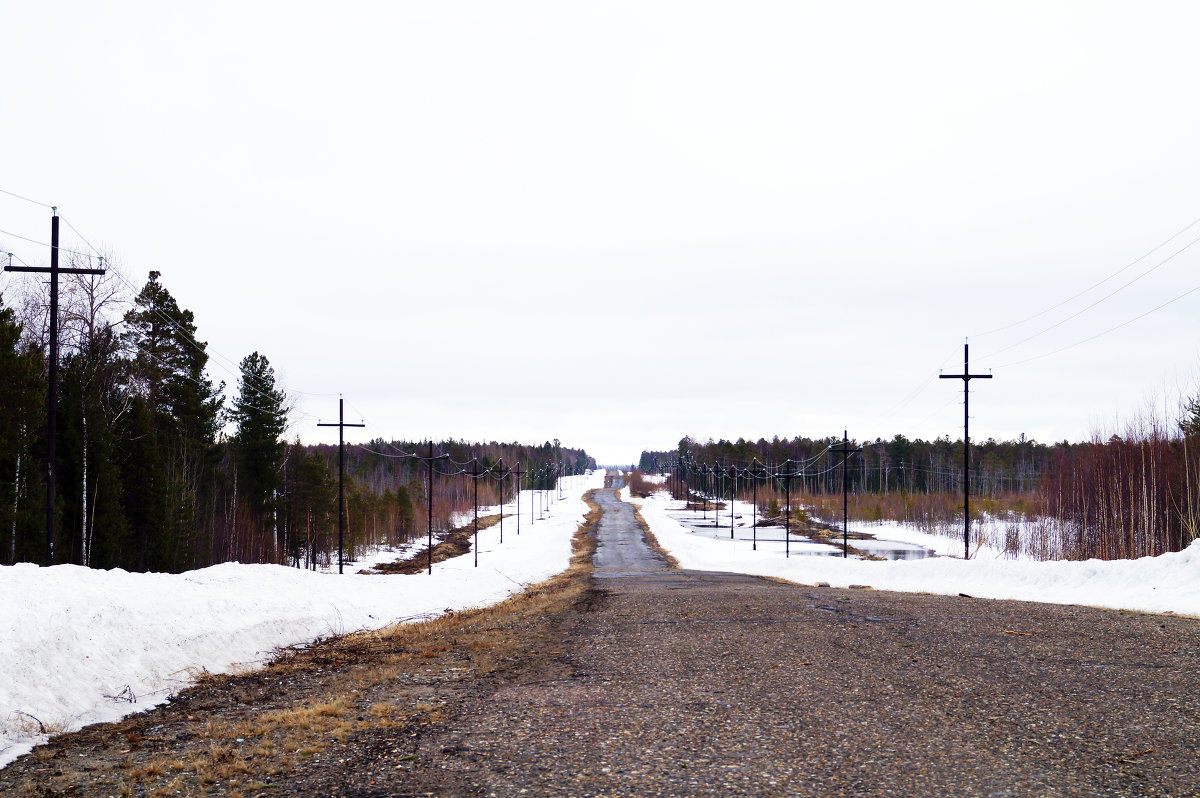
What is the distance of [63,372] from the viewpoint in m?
35.8

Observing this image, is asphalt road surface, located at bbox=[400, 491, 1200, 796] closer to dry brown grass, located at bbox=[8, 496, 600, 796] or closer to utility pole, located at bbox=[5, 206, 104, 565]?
dry brown grass, located at bbox=[8, 496, 600, 796]

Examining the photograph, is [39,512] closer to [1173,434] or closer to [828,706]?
[828,706]

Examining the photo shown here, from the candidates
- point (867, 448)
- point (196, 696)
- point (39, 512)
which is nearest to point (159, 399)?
point (39, 512)

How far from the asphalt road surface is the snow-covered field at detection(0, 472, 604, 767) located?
519cm

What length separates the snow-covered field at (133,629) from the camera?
388 inches

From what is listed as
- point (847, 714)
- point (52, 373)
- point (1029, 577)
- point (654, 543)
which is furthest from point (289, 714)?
point (654, 543)

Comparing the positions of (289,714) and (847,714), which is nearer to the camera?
(847,714)

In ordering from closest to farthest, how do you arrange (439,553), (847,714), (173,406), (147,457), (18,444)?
(847,714) < (18,444) < (147,457) < (173,406) < (439,553)

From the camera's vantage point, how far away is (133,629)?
12.6 meters

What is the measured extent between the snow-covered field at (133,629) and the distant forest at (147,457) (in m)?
6.59

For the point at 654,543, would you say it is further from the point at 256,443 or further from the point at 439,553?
the point at 256,443

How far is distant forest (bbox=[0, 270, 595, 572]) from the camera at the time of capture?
30875mm

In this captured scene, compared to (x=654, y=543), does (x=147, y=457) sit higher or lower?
higher

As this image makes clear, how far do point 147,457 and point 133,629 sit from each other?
3175 centimetres
